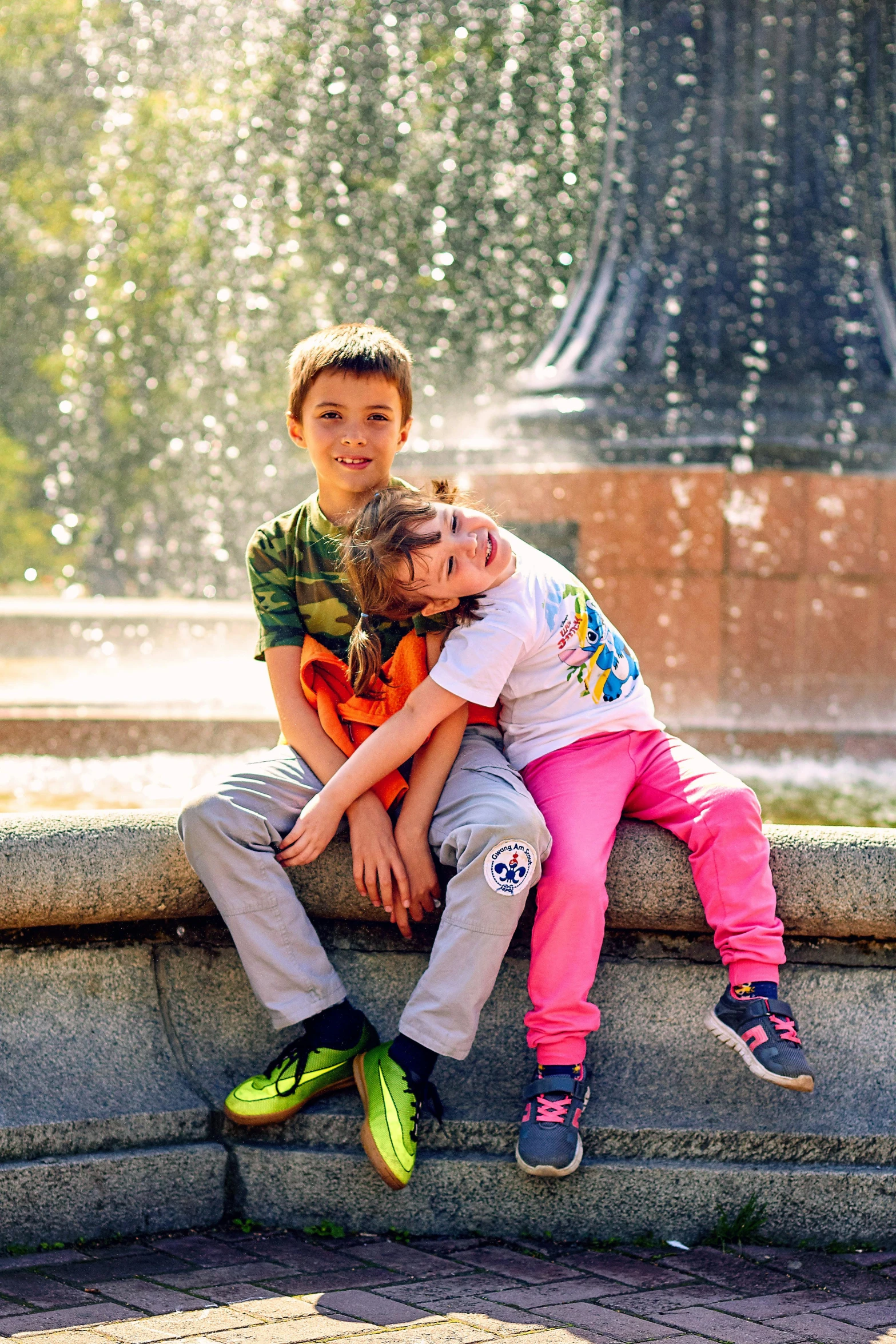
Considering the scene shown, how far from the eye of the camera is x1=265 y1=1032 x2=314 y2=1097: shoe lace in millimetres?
2689

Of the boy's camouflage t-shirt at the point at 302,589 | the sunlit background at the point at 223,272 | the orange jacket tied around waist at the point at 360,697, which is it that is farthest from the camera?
the sunlit background at the point at 223,272

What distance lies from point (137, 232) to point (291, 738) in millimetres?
23039

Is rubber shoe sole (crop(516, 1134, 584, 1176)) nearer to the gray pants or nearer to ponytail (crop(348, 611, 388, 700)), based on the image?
the gray pants

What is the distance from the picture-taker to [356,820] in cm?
278

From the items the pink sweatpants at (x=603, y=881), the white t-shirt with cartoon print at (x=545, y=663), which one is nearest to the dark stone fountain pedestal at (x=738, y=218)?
the white t-shirt with cartoon print at (x=545, y=663)

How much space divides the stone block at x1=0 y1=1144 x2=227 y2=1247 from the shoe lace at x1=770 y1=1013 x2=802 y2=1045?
0.98 m

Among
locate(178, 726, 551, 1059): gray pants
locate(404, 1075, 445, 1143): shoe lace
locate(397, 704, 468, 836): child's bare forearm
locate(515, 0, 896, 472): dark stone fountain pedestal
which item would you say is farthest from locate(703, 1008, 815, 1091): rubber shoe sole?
locate(515, 0, 896, 472): dark stone fountain pedestal

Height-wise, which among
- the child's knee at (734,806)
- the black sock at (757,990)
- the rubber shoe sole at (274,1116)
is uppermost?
the child's knee at (734,806)

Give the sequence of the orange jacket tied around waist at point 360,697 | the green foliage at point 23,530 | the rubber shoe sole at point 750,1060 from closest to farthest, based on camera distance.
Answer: the rubber shoe sole at point 750,1060 → the orange jacket tied around waist at point 360,697 → the green foliage at point 23,530

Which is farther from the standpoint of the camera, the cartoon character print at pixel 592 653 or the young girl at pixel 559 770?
the cartoon character print at pixel 592 653

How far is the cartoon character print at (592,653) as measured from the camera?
115 inches

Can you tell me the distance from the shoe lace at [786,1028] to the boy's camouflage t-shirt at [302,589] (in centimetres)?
106

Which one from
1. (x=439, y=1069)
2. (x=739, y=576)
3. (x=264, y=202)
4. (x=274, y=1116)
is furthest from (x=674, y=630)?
(x=264, y=202)

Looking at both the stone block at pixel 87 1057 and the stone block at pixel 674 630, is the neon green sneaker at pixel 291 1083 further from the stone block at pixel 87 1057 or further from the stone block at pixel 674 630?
the stone block at pixel 674 630
